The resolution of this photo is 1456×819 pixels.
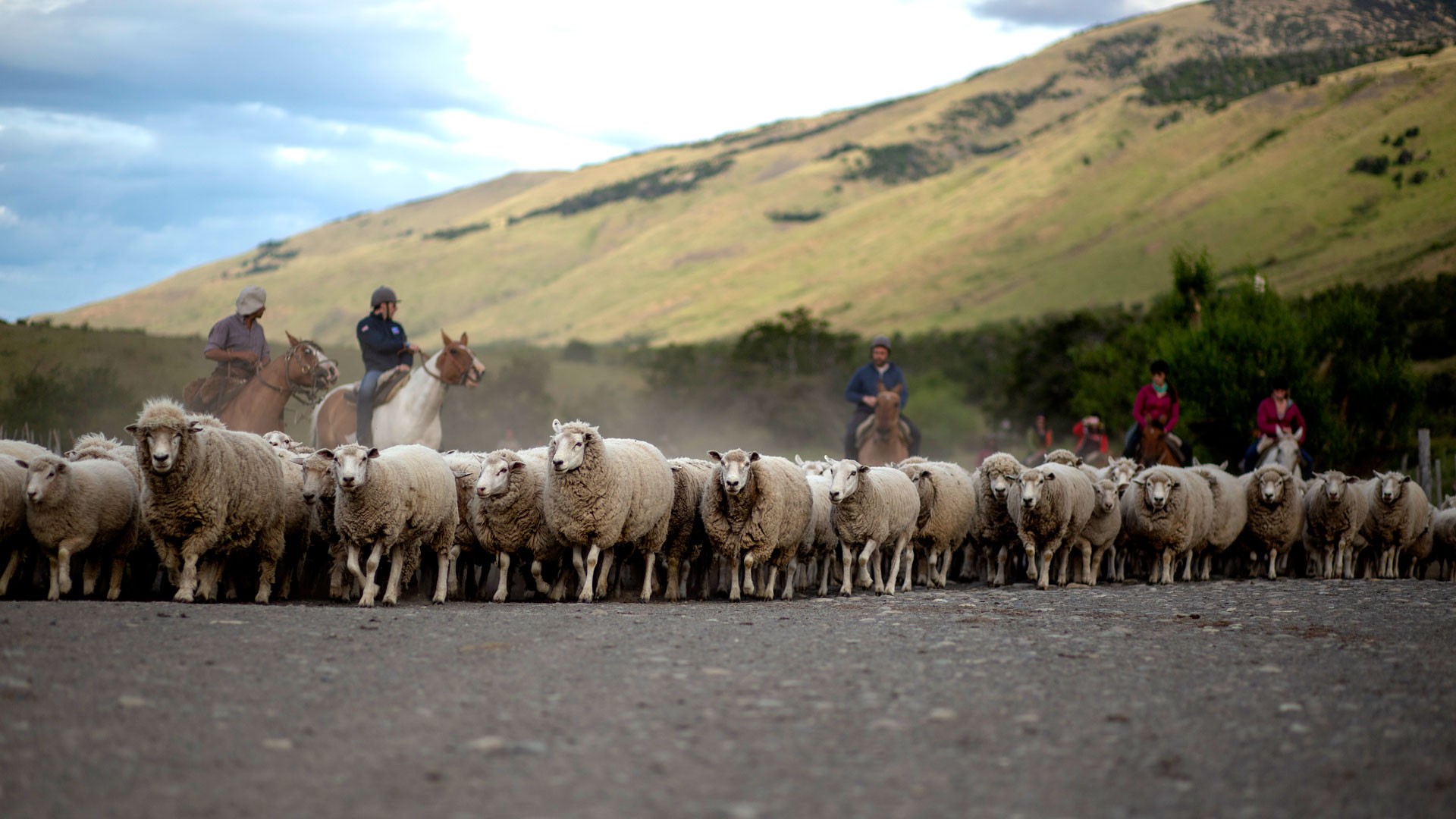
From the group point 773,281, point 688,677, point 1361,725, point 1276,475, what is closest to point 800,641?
point 688,677

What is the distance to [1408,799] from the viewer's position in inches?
178

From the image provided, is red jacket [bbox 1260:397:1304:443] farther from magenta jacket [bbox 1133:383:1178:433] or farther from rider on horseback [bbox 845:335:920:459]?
rider on horseback [bbox 845:335:920:459]

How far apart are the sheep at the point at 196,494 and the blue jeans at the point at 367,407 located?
446cm

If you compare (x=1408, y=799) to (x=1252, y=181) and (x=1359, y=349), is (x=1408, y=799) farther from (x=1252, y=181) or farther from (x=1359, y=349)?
(x=1252, y=181)

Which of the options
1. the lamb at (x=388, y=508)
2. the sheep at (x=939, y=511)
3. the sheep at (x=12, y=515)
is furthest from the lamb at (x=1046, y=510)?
the sheep at (x=12, y=515)

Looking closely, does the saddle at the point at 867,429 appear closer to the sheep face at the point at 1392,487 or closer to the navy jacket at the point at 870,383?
the navy jacket at the point at 870,383

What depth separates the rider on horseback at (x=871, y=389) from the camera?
1816 cm

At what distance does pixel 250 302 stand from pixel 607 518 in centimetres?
580

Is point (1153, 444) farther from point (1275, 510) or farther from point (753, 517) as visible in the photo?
point (753, 517)

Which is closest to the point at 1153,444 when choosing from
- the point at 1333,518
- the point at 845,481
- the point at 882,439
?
the point at 1333,518

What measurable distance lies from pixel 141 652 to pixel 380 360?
8.99 metres

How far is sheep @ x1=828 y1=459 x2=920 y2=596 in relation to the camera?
12859mm

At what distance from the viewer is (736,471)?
11570mm

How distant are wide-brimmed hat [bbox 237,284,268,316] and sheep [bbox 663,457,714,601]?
5373 millimetres
